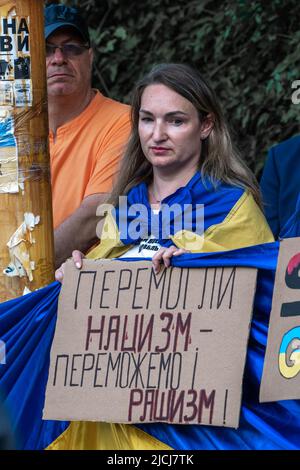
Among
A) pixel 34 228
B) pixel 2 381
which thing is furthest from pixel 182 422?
pixel 34 228

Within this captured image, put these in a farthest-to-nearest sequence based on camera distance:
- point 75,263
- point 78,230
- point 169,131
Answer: point 78,230 → point 169,131 → point 75,263

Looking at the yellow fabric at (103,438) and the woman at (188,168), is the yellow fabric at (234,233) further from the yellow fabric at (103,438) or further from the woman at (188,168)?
the yellow fabric at (103,438)

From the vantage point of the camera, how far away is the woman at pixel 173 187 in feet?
12.0

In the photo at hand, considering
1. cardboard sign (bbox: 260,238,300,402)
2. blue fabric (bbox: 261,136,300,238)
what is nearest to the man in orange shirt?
blue fabric (bbox: 261,136,300,238)

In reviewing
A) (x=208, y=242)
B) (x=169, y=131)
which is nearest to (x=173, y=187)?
(x=169, y=131)

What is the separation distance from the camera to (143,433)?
3.57 meters

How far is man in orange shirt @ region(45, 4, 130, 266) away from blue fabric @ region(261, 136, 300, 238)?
2.24 ft

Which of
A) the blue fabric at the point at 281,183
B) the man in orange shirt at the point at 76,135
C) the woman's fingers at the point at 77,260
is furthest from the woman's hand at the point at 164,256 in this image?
the blue fabric at the point at 281,183

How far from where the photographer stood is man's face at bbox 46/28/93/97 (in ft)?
16.6

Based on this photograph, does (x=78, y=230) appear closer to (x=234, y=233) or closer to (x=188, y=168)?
(x=188, y=168)

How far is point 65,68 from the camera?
16.7 ft

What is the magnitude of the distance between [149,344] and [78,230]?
1200mm

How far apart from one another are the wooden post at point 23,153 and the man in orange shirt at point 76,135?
2.34ft

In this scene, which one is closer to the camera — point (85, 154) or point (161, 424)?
point (161, 424)
